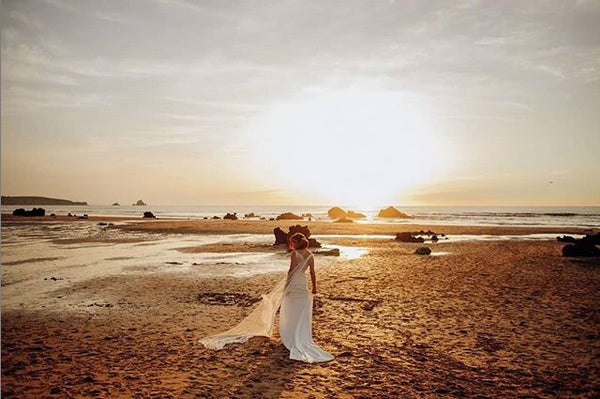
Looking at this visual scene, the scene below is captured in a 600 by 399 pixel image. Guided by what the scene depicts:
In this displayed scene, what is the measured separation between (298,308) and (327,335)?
1.41 metres

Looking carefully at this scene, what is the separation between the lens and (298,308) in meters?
9.17

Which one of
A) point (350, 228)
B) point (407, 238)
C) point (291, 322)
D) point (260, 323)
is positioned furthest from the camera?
point (350, 228)

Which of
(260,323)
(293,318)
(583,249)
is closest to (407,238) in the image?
(583,249)

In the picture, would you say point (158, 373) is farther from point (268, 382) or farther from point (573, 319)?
point (573, 319)

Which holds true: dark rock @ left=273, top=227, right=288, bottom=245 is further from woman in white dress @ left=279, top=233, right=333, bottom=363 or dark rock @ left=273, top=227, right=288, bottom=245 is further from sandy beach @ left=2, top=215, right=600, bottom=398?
woman in white dress @ left=279, top=233, right=333, bottom=363

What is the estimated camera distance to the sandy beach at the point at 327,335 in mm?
7168

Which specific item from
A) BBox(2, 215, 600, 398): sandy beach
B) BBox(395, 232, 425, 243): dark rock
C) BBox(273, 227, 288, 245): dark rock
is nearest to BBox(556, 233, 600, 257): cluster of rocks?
BBox(2, 215, 600, 398): sandy beach

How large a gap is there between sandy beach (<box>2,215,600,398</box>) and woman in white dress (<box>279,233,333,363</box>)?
16.4 inches

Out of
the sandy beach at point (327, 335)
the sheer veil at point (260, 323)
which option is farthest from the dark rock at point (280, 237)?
the sheer veil at point (260, 323)

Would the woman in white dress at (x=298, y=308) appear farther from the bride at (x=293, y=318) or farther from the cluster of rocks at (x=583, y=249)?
the cluster of rocks at (x=583, y=249)

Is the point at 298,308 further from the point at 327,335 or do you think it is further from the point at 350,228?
the point at 350,228

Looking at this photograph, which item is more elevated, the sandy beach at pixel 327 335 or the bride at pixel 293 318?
the bride at pixel 293 318

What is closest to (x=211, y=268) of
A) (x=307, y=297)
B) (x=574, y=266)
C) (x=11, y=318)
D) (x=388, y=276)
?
(x=388, y=276)

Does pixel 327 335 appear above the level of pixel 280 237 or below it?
below
